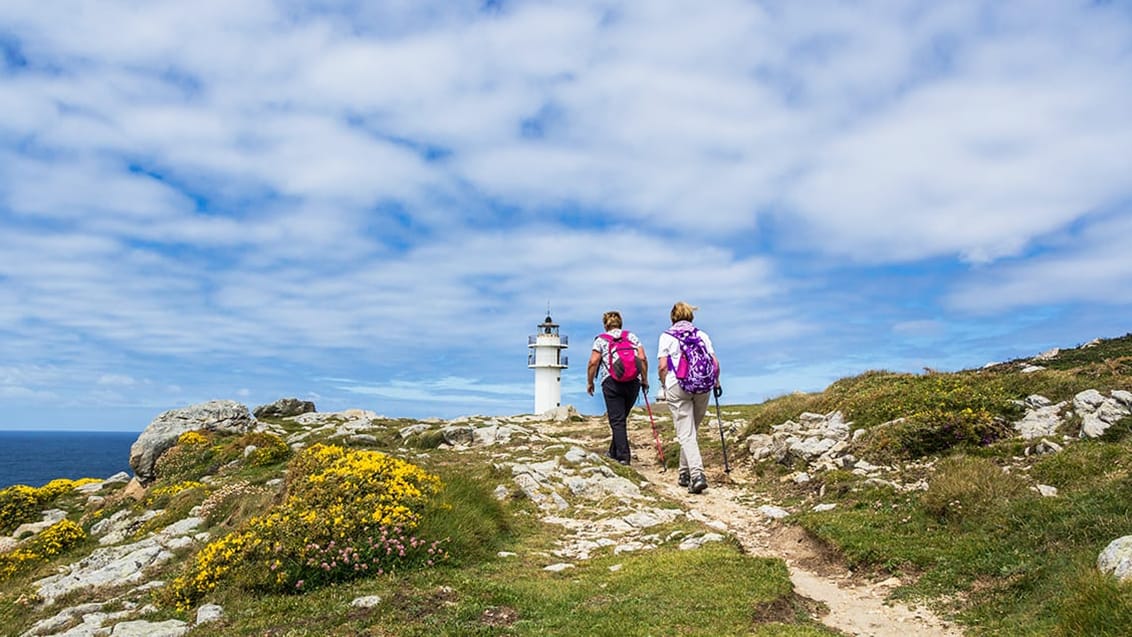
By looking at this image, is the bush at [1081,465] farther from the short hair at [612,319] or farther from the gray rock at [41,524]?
the gray rock at [41,524]

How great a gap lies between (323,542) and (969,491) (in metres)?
10.0

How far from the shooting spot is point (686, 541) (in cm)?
1093

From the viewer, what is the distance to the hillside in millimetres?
7863

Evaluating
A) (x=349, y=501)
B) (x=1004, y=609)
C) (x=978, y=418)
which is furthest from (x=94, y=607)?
(x=978, y=418)

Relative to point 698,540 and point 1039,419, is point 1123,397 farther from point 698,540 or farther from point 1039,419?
point 698,540

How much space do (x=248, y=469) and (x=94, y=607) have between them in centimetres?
1346

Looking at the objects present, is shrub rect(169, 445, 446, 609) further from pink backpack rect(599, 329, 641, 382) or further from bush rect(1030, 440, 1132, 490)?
bush rect(1030, 440, 1132, 490)

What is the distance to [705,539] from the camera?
1088 centimetres

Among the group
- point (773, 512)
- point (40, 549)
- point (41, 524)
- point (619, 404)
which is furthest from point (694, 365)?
point (41, 524)

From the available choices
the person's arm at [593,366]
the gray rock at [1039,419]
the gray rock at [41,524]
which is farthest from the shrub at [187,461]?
the gray rock at [1039,419]

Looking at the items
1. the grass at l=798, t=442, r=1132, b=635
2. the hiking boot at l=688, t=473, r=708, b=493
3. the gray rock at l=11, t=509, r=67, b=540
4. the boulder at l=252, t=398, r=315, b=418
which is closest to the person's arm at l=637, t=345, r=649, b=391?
the hiking boot at l=688, t=473, r=708, b=493

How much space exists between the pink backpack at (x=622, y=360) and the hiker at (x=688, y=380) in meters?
1.83

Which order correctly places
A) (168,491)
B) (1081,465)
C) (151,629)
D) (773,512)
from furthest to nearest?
(168,491) < (773,512) < (1081,465) < (151,629)

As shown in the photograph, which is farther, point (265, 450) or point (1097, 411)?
point (265, 450)
